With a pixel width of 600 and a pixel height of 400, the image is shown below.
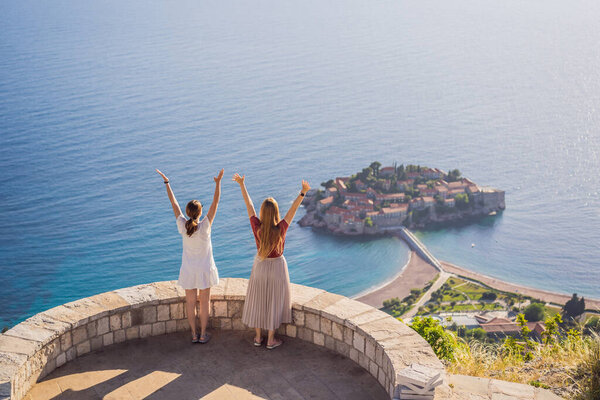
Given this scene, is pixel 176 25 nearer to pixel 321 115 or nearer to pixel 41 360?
pixel 321 115

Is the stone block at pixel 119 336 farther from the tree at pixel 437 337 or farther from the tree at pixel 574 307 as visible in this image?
the tree at pixel 574 307

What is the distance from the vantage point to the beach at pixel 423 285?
51.3 metres

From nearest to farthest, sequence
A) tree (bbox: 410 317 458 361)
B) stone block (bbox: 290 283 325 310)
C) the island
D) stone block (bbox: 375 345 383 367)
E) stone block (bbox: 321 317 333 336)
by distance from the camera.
Result: stone block (bbox: 375 345 383 367) → stone block (bbox: 321 317 333 336) → stone block (bbox: 290 283 325 310) → tree (bbox: 410 317 458 361) → the island

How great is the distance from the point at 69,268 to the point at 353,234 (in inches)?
1033

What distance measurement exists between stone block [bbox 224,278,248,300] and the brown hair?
740 millimetres

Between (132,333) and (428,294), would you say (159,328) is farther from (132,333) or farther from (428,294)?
(428,294)

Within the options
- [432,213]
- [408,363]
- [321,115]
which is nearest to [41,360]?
[408,363]

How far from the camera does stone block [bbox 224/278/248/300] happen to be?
15.9 ft

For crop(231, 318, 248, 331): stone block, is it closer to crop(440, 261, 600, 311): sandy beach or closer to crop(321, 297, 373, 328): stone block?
crop(321, 297, 373, 328): stone block

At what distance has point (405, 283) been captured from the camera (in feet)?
175

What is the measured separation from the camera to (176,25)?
3484 inches

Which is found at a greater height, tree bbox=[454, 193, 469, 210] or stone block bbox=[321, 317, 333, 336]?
stone block bbox=[321, 317, 333, 336]

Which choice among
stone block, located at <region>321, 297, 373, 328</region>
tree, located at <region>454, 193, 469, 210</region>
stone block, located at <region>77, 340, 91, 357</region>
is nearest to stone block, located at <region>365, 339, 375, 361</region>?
stone block, located at <region>321, 297, 373, 328</region>

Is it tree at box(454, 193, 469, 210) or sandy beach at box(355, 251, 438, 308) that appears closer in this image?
sandy beach at box(355, 251, 438, 308)
